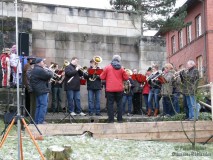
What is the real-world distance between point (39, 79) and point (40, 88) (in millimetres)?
284

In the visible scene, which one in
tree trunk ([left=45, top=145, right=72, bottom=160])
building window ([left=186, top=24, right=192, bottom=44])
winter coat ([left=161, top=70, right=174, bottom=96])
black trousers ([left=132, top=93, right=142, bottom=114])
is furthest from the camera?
building window ([left=186, top=24, right=192, bottom=44])

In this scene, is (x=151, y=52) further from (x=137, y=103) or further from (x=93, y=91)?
(x=93, y=91)

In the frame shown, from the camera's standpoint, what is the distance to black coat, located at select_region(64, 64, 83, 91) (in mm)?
12952

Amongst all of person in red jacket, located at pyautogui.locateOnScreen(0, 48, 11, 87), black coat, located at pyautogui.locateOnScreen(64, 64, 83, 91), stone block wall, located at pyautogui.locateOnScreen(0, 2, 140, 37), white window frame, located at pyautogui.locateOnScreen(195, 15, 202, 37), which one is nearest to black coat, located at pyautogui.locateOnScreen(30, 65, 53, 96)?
black coat, located at pyautogui.locateOnScreen(64, 64, 83, 91)

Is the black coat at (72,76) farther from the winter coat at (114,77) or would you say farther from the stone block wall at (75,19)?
the stone block wall at (75,19)

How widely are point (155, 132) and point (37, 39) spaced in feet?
25.0

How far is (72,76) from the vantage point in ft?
42.8

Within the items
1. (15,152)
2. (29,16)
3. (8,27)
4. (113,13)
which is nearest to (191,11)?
(113,13)

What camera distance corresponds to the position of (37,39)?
16.2 metres

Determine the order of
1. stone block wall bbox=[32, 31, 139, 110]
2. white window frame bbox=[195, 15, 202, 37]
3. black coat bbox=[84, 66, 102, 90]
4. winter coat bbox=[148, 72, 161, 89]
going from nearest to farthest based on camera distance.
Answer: black coat bbox=[84, 66, 102, 90], winter coat bbox=[148, 72, 161, 89], stone block wall bbox=[32, 31, 139, 110], white window frame bbox=[195, 15, 202, 37]

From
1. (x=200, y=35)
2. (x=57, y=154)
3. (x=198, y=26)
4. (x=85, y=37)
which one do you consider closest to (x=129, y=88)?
(x=85, y=37)

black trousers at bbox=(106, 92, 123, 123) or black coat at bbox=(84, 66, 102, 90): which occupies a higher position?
black coat at bbox=(84, 66, 102, 90)

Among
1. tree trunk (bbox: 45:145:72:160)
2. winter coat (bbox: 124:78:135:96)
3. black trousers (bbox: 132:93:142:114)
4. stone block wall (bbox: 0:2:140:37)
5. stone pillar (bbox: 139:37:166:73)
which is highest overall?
stone block wall (bbox: 0:2:140:37)

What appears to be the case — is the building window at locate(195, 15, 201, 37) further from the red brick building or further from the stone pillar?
the stone pillar
